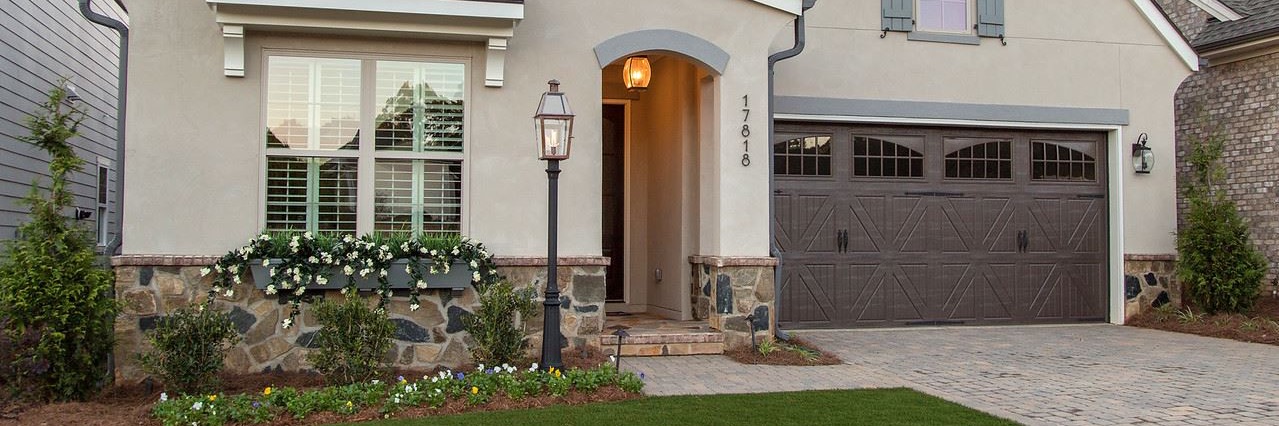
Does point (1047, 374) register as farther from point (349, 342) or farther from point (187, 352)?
point (187, 352)

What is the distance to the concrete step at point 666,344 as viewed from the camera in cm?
823

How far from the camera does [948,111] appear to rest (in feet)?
34.6

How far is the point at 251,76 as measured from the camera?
7449 mm

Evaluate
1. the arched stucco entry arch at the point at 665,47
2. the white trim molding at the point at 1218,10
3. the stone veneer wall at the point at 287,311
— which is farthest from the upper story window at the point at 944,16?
the stone veneer wall at the point at 287,311

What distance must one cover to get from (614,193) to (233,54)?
443cm

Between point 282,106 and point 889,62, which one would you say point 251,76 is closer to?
point 282,106

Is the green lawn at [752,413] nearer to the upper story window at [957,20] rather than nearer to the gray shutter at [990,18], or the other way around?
the upper story window at [957,20]

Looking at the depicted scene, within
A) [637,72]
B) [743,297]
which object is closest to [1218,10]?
[637,72]

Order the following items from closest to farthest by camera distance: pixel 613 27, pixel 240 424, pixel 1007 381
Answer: pixel 240 424 → pixel 1007 381 → pixel 613 27

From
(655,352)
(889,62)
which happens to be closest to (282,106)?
(655,352)

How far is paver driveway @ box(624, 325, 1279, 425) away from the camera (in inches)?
242

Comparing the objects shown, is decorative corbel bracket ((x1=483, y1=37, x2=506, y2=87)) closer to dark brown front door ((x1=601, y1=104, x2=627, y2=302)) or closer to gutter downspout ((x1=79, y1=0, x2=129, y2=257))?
gutter downspout ((x1=79, y1=0, x2=129, y2=257))

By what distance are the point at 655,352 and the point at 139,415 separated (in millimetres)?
3960

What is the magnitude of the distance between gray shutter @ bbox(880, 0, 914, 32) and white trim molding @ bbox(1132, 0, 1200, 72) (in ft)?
9.00
